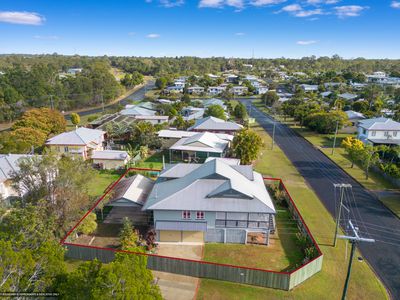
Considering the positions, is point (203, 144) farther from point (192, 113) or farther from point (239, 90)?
point (239, 90)

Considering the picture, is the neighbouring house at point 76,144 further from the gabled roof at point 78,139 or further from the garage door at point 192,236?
the garage door at point 192,236

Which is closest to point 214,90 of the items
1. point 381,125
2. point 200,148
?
point 381,125

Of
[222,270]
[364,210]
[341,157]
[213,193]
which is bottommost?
[364,210]

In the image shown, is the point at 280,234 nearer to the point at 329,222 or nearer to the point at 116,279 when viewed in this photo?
the point at 329,222

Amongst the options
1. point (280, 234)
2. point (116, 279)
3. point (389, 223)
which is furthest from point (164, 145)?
point (116, 279)

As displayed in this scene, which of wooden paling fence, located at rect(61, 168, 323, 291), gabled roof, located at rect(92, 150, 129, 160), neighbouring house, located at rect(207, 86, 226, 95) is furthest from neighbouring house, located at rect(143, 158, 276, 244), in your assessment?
neighbouring house, located at rect(207, 86, 226, 95)

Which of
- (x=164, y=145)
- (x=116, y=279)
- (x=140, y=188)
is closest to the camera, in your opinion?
(x=116, y=279)
